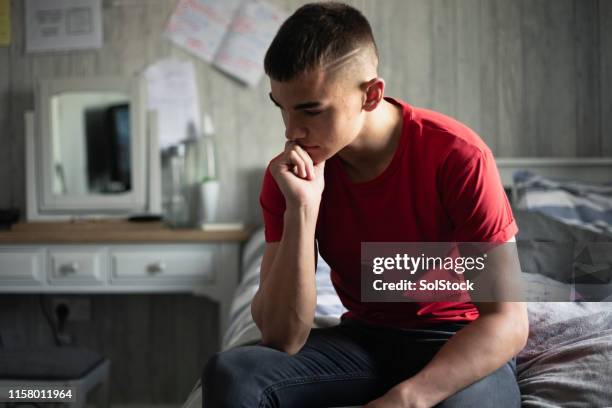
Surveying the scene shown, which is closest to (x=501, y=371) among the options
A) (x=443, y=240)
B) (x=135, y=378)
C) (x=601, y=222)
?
(x=443, y=240)

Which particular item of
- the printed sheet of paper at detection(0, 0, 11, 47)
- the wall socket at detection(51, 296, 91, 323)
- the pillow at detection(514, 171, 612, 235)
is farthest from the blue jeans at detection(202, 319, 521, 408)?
the printed sheet of paper at detection(0, 0, 11, 47)

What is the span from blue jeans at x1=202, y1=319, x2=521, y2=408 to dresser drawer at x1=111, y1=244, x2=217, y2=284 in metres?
1.09

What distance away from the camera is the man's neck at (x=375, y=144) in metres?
0.95

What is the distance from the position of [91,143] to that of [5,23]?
56 centimetres

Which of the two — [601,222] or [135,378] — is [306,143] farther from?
[135,378]

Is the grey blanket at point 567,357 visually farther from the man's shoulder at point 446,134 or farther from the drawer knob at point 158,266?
the drawer knob at point 158,266

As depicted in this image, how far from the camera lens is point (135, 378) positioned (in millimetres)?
2332

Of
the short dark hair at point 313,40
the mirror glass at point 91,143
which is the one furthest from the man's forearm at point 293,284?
the mirror glass at point 91,143

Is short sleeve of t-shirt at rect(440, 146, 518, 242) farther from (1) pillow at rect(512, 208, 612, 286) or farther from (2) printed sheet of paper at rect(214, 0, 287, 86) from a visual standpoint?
(2) printed sheet of paper at rect(214, 0, 287, 86)

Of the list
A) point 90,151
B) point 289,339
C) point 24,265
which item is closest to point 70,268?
point 24,265

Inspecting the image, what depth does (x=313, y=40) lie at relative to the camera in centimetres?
83

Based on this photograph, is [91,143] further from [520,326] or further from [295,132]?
[520,326]

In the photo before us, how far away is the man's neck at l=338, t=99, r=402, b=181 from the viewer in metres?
0.95

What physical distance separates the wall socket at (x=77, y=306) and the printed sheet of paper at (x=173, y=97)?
0.65 metres
